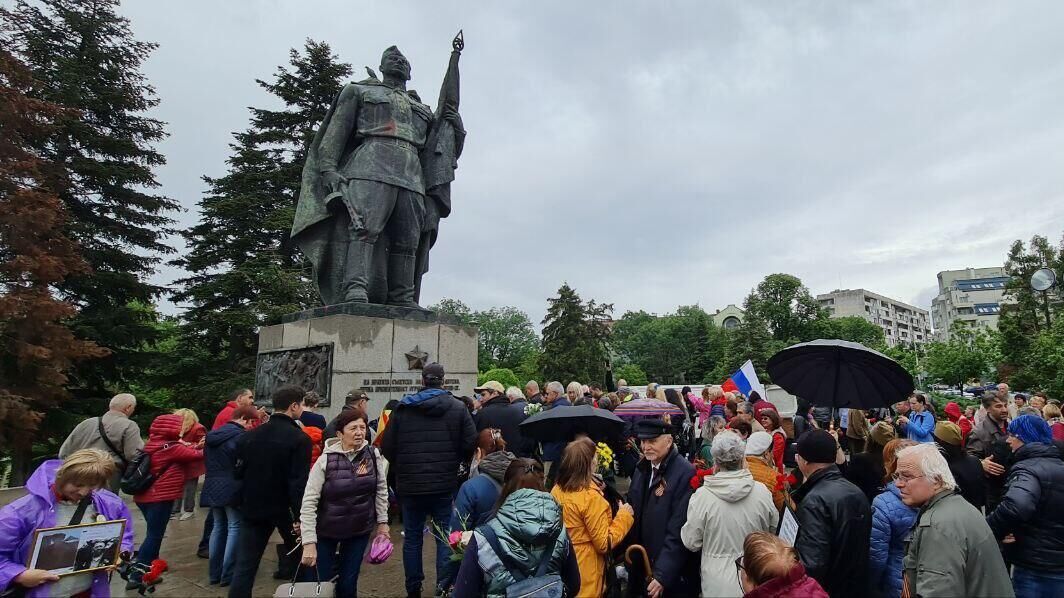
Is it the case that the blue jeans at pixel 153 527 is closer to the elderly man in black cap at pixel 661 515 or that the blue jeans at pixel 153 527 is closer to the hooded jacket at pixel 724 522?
the elderly man in black cap at pixel 661 515

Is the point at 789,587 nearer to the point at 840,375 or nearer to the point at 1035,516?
the point at 1035,516

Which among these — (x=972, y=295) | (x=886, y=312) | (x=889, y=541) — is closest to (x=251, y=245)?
(x=889, y=541)

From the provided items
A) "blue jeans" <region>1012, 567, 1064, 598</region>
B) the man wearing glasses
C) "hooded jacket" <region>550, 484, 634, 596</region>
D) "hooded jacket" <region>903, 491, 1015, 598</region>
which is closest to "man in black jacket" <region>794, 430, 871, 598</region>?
the man wearing glasses

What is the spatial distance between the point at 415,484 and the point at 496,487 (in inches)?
42.3

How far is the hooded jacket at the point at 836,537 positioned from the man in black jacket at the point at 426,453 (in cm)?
271

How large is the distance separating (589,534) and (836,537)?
139 cm

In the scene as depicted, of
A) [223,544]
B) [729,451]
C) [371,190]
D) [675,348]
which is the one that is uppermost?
[675,348]

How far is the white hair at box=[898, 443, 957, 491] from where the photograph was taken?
8.84 ft

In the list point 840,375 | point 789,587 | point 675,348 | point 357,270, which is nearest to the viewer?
point 789,587

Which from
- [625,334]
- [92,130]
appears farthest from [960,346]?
[625,334]

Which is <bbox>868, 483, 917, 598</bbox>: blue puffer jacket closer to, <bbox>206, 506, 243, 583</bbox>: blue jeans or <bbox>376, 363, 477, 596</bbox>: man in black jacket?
<bbox>376, 363, 477, 596</bbox>: man in black jacket

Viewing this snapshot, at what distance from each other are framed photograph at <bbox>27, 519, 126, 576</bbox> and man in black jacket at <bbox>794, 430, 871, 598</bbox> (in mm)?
3887

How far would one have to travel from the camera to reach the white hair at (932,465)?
269 centimetres

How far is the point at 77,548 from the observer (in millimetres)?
2941
